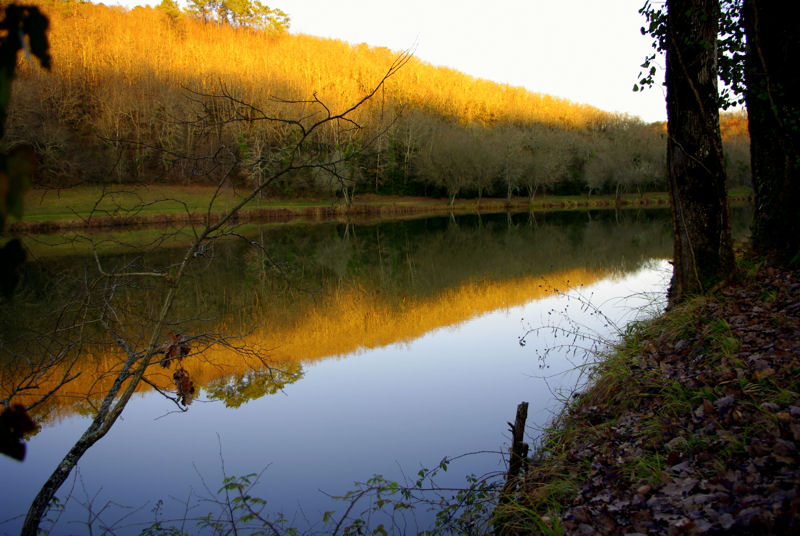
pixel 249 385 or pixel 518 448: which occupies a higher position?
pixel 518 448

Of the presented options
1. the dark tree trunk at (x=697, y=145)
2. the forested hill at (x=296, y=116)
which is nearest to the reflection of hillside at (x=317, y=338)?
the dark tree trunk at (x=697, y=145)

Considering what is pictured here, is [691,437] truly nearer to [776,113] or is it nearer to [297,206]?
[776,113]

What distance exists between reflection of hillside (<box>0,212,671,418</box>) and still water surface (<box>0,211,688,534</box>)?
2.7 inches

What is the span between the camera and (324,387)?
26.5ft

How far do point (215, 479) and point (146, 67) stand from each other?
6495 centimetres

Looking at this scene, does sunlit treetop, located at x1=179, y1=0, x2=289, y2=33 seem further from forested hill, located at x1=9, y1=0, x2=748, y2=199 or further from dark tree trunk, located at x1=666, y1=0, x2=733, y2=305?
dark tree trunk, located at x1=666, y1=0, x2=733, y2=305

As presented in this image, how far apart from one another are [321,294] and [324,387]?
6.47 meters

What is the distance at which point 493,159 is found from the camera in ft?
174

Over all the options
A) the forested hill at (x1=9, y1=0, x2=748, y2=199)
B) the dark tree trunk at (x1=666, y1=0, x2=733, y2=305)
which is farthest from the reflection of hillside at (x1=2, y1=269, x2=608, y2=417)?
the forested hill at (x1=9, y1=0, x2=748, y2=199)

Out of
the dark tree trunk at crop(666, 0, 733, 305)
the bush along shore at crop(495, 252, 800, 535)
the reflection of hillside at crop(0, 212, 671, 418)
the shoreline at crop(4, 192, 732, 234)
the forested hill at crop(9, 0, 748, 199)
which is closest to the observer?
the bush along shore at crop(495, 252, 800, 535)

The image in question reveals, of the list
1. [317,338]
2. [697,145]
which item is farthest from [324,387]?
[697,145]

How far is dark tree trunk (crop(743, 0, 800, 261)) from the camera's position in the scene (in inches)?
231

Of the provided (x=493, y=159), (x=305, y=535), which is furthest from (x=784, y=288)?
(x=493, y=159)

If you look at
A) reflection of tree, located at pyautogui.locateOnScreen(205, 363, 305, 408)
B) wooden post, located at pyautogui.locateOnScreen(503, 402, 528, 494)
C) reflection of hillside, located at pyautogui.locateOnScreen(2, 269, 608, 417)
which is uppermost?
Answer: wooden post, located at pyautogui.locateOnScreen(503, 402, 528, 494)
